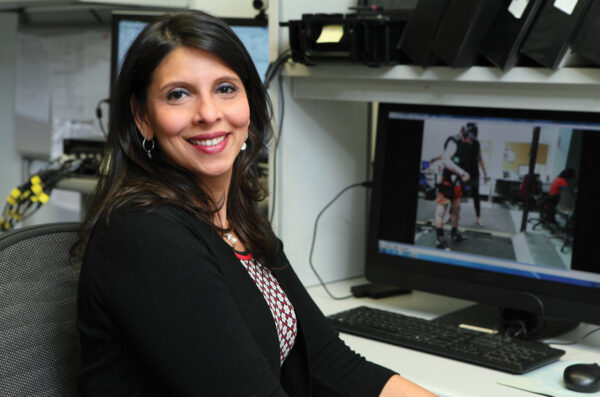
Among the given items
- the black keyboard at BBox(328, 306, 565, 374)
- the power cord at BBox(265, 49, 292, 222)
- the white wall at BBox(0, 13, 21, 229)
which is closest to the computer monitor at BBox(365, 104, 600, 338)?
the black keyboard at BBox(328, 306, 565, 374)

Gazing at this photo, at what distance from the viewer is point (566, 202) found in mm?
1445

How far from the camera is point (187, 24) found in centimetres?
108

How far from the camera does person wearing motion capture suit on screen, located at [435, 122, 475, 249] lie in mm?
1566

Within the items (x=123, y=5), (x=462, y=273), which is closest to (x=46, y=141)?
(x=123, y=5)

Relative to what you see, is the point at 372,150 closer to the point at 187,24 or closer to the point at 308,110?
the point at 308,110

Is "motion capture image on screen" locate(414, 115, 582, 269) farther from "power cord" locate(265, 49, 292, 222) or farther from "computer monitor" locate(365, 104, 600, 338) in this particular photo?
"power cord" locate(265, 49, 292, 222)

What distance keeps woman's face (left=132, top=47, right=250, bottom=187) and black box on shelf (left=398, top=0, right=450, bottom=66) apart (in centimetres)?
44

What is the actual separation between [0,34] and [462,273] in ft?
7.72

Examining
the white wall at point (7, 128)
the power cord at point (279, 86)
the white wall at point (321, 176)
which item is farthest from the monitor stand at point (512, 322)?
the white wall at point (7, 128)

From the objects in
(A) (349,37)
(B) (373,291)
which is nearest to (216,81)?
(A) (349,37)

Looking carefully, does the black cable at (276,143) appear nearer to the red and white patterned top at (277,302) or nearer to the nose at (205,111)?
the red and white patterned top at (277,302)

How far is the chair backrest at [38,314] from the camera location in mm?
983

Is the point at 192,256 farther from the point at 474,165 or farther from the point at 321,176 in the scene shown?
the point at 321,176

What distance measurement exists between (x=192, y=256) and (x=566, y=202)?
80 centimetres
